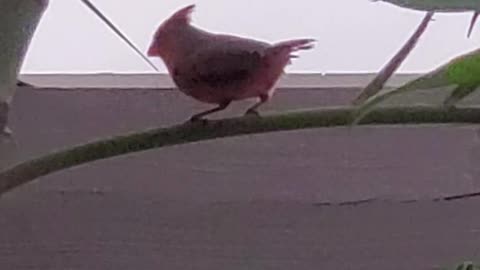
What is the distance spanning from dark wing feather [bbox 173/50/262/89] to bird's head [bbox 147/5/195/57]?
0.09 feet

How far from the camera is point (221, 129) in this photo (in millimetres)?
542

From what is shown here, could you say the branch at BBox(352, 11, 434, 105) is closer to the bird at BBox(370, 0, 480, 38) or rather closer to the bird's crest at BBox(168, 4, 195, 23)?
the bird at BBox(370, 0, 480, 38)

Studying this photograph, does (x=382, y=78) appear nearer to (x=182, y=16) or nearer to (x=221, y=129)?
(x=221, y=129)

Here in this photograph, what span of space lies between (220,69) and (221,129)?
15cm

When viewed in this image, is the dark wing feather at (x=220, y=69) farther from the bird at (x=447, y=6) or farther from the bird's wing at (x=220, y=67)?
the bird at (x=447, y=6)

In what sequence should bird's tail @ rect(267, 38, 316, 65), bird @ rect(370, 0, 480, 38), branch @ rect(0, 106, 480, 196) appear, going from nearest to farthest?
1. bird @ rect(370, 0, 480, 38)
2. branch @ rect(0, 106, 480, 196)
3. bird's tail @ rect(267, 38, 316, 65)

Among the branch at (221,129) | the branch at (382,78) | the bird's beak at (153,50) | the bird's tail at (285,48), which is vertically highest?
the branch at (382,78)

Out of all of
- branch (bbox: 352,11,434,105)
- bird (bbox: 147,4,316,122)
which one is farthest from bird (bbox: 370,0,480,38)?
bird (bbox: 147,4,316,122)

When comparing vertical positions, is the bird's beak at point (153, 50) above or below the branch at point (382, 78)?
below

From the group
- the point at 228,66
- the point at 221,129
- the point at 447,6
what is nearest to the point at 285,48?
the point at 228,66

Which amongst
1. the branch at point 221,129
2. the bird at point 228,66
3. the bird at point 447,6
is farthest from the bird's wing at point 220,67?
the bird at point 447,6

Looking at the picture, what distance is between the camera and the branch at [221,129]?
474 millimetres

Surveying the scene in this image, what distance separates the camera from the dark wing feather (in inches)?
26.9

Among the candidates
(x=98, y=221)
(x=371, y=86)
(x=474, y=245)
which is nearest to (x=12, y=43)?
(x=371, y=86)
